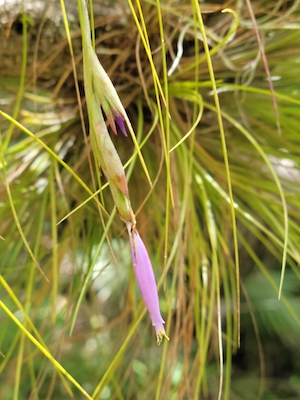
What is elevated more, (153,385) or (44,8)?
(44,8)

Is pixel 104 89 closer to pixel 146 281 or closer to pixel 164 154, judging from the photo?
pixel 146 281

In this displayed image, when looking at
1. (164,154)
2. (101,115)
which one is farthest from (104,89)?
(164,154)

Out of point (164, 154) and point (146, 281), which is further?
point (164, 154)

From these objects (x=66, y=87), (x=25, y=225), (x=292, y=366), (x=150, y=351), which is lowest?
(x=292, y=366)

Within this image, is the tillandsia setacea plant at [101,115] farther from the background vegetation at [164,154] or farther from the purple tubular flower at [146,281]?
the background vegetation at [164,154]

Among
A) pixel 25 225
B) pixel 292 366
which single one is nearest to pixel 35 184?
pixel 25 225

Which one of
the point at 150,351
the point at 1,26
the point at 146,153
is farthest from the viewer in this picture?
the point at 150,351

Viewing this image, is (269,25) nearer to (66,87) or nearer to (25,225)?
(66,87)

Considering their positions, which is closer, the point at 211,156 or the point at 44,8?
the point at 44,8

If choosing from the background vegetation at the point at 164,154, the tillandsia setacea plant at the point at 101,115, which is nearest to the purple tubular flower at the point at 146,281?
the tillandsia setacea plant at the point at 101,115
